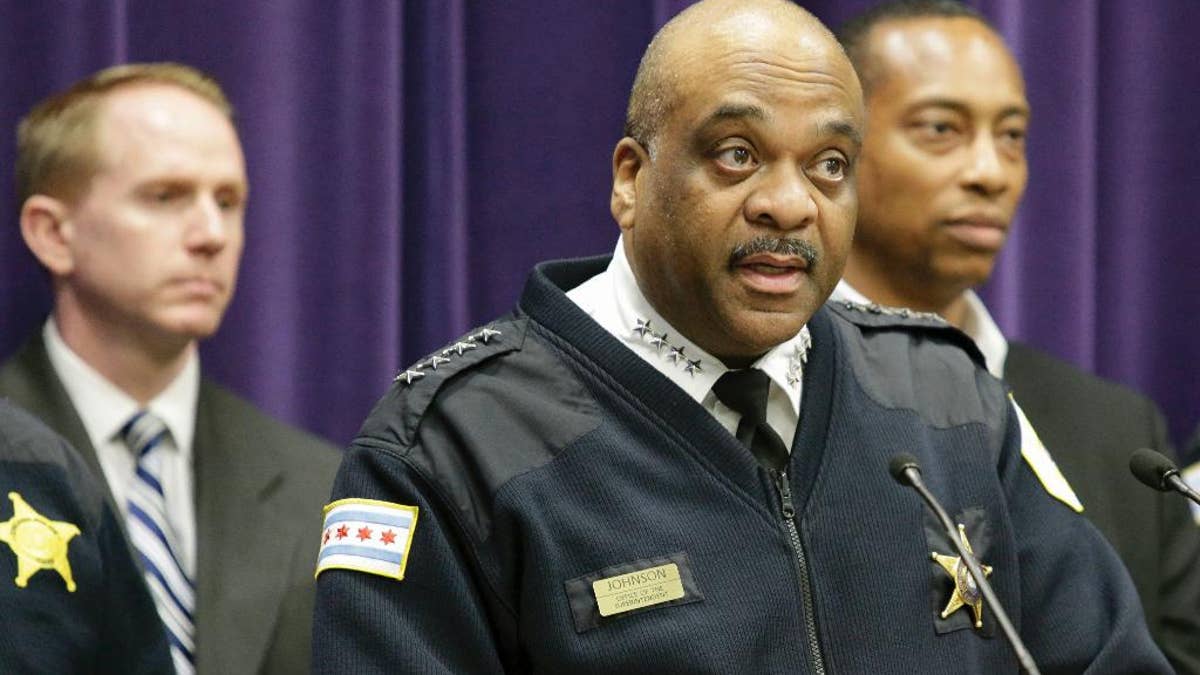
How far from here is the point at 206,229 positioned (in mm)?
2734

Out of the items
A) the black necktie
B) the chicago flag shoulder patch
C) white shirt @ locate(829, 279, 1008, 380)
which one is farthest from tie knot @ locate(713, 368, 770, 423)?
white shirt @ locate(829, 279, 1008, 380)

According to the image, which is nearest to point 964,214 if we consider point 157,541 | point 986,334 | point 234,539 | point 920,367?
point 986,334

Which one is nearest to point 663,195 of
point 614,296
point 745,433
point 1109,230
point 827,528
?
point 614,296

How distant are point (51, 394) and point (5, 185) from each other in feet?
1.18

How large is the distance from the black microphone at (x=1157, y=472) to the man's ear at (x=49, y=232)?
1.64m

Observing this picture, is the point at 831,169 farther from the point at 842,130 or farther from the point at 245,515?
the point at 245,515

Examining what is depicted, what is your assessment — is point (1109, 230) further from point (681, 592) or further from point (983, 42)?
point (681, 592)

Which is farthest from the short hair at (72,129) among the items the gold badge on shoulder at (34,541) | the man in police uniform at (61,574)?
the gold badge on shoulder at (34,541)

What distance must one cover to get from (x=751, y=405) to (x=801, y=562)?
0.57 feet

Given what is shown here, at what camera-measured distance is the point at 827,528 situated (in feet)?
5.89

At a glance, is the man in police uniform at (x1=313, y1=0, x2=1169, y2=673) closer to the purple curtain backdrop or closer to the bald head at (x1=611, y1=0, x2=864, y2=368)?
the bald head at (x1=611, y1=0, x2=864, y2=368)

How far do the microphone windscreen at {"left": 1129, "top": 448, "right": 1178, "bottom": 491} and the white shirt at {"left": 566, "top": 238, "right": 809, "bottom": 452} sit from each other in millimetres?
333

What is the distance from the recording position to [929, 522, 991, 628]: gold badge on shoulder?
1.82 meters

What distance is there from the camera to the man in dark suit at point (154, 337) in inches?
105
